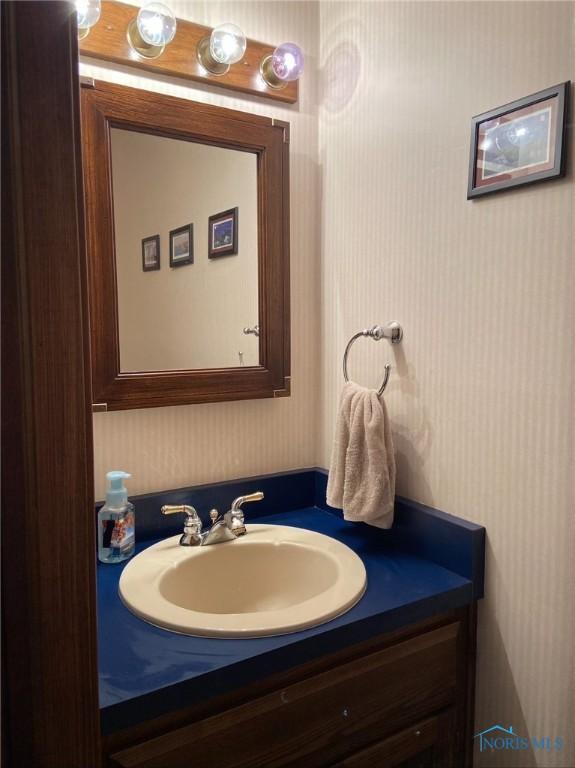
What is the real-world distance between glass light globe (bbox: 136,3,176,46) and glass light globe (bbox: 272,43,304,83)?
26 centimetres

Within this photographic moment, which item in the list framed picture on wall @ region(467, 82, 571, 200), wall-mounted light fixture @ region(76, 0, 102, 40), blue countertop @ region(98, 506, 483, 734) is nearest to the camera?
blue countertop @ region(98, 506, 483, 734)

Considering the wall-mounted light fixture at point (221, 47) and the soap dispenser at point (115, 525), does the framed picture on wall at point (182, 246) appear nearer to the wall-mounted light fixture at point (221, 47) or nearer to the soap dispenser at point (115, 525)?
the wall-mounted light fixture at point (221, 47)

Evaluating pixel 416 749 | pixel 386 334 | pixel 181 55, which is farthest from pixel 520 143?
pixel 416 749

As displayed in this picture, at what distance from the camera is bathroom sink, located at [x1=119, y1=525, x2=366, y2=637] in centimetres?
94

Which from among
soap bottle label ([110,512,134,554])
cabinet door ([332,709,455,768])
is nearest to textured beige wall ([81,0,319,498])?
soap bottle label ([110,512,134,554])

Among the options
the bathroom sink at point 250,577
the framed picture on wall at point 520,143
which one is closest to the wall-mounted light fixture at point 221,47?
the framed picture on wall at point 520,143

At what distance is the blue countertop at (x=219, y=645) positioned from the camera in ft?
2.42

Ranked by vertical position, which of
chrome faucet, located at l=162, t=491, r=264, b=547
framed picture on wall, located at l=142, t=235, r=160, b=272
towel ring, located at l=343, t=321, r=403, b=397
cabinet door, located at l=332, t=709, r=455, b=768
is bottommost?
cabinet door, located at l=332, t=709, r=455, b=768

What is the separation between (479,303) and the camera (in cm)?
101

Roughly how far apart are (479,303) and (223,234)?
625 millimetres

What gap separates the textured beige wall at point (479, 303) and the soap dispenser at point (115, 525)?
61 centimetres

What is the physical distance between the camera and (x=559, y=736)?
2.99ft

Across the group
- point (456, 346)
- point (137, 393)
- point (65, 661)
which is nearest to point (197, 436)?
point (137, 393)

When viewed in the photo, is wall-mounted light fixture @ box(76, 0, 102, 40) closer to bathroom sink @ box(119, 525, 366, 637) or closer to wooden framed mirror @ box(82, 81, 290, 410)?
wooden framed mirror @ box(82, 81, 290, 410)
